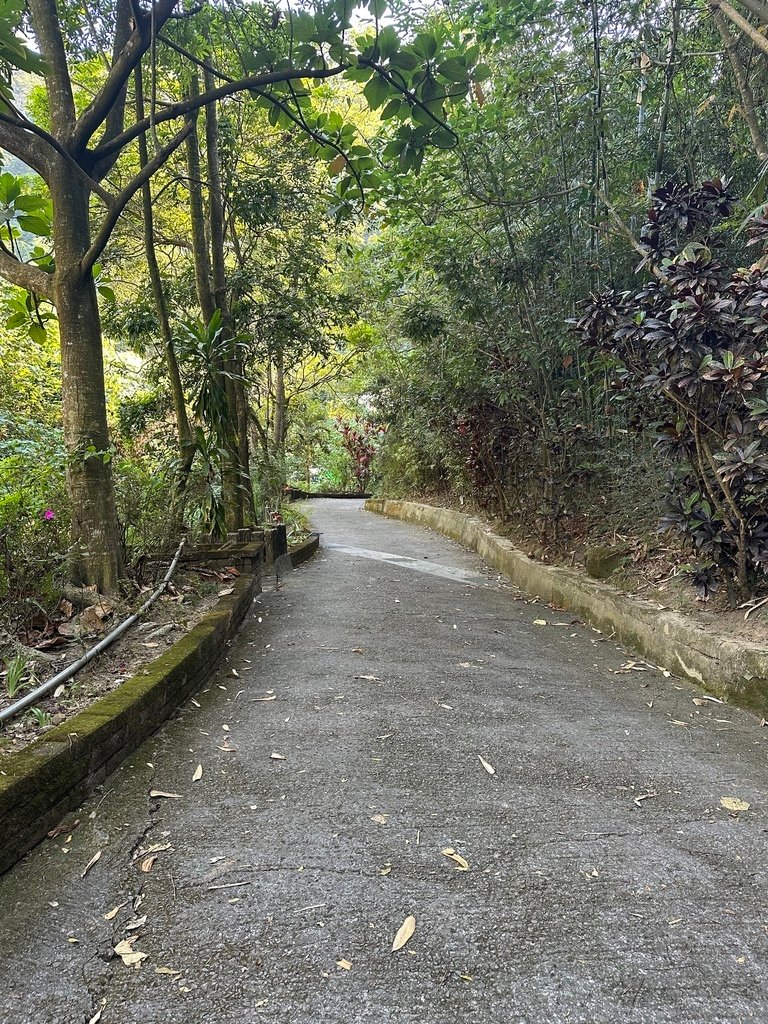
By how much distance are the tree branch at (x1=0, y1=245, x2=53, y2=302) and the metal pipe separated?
178 cm

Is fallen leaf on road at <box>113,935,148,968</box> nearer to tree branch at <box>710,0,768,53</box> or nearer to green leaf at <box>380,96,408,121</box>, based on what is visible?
green leaf at <box>380,96,408,121</box>

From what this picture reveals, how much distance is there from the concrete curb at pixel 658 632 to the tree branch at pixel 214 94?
339 centimetres

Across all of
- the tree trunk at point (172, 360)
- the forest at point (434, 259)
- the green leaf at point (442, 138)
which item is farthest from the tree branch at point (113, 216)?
the green leaf at point (442, 138)

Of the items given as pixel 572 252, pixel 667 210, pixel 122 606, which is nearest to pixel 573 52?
pixel 572 252

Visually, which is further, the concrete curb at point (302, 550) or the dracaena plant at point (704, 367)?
the concrete curb at point (302, 550)

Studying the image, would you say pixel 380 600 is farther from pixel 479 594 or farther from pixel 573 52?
pixel 573 52

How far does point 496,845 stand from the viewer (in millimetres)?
1880

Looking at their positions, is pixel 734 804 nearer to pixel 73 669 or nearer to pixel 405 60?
pixel 73 669

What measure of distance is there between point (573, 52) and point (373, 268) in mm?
5408

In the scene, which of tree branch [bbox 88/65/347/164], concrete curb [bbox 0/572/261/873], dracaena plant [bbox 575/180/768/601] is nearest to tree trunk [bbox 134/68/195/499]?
tree branch [bbox 88/65/347/164]

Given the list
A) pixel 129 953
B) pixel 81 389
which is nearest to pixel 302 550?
pixel 81 389

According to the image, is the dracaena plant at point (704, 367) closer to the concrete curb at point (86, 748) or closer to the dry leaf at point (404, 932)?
the dry leaf at point (404, 932)

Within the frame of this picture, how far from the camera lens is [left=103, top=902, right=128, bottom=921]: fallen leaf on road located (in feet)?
5.11

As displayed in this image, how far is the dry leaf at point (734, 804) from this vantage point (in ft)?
7.03
